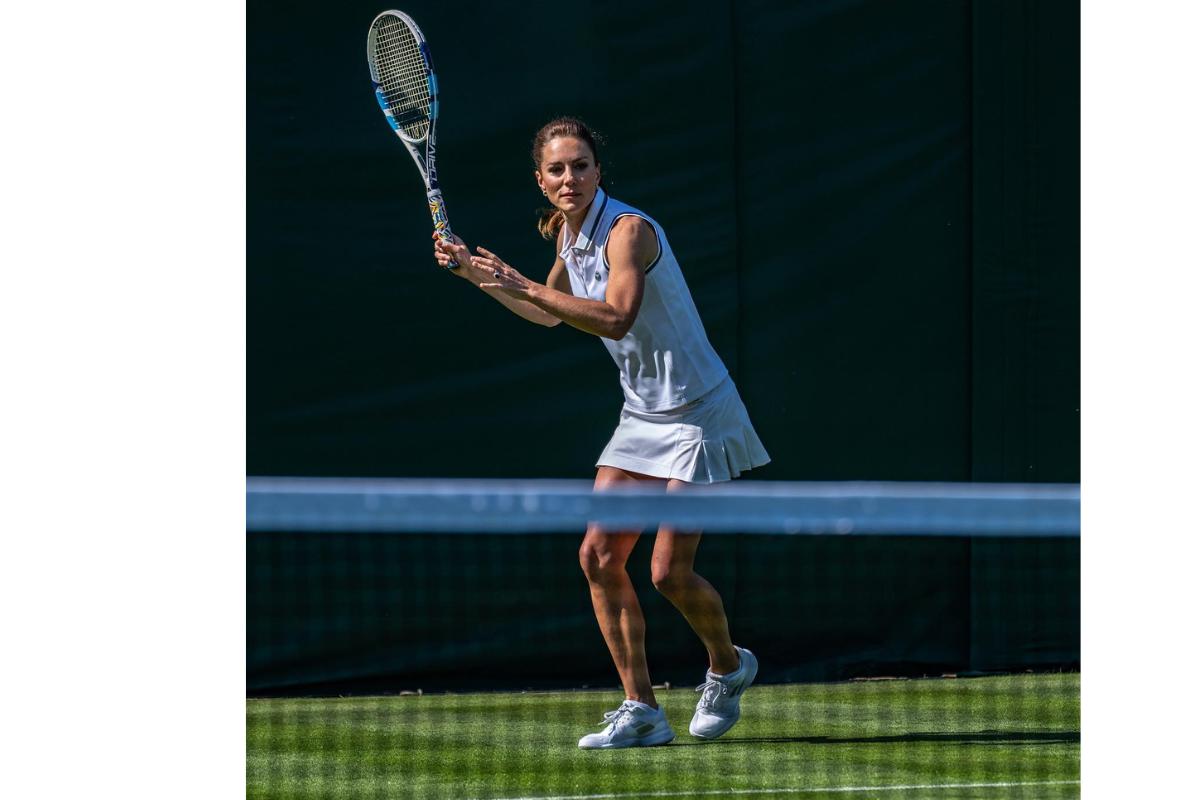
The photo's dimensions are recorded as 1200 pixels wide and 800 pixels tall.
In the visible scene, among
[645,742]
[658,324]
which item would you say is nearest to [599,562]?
[645,742]

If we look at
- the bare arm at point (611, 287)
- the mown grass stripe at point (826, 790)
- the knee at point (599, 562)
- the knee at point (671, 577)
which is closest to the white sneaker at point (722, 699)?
the knee at point (671, 577)

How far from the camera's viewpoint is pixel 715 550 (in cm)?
671

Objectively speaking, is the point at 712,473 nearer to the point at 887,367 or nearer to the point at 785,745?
the point at 785,745

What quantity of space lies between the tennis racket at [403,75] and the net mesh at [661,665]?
1158 mm

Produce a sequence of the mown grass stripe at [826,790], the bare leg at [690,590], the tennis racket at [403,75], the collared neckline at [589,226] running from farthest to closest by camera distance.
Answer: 1. the tennis racket at [403,75]
2. the collared neckline at [589,226]
3. the bare leg at [690,590]
4. the mown grass stripe at [826,790]

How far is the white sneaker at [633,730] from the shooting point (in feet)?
Answer: 16.5

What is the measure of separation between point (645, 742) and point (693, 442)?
0.80m

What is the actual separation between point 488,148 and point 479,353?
0.70 metres

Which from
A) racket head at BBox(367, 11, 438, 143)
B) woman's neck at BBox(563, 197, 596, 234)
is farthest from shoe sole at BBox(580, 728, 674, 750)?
racket head at BBox(367, 11, 438, 143)

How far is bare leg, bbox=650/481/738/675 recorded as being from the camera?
4.98m

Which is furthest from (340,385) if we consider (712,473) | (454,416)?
(712,473)

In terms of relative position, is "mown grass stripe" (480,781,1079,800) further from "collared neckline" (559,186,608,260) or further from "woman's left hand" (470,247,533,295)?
"collared neckline" (559,186,608,260)

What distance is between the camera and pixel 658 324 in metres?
5.09

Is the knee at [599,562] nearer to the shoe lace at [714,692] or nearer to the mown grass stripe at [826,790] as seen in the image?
the shoe lace at [714,692]
